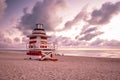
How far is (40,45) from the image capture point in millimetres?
23859

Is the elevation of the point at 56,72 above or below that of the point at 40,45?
below

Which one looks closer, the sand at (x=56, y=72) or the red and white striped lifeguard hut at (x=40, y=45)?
the sand at (x=56, y=72)

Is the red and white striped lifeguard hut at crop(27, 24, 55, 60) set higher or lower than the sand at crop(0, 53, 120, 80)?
higher

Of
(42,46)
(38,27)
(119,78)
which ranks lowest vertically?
(119,78)

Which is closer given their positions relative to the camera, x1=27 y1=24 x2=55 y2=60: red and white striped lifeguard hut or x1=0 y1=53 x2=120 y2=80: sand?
x1=0 y1=53 x2=120 y2=80: sand

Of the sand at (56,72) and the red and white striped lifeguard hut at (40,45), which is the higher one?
the red and white striped lifeguard hut at (40,45)

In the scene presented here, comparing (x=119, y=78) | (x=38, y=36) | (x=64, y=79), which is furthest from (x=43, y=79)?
(x=38, y=36)

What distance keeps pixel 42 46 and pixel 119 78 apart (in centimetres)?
1483

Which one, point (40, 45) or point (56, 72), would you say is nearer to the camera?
point (56, 72)

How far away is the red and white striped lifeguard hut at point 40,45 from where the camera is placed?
78.4 feet

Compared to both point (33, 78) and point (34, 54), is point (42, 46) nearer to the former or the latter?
point (34, 54)

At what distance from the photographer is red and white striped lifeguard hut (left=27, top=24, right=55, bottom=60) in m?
23.9

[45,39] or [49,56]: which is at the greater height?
[45,39]

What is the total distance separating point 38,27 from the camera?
973 inches
